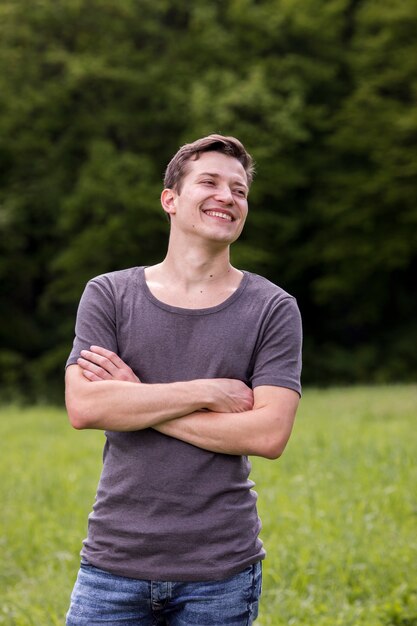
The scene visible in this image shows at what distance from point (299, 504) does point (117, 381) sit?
4470mm

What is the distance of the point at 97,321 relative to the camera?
2.77 meters

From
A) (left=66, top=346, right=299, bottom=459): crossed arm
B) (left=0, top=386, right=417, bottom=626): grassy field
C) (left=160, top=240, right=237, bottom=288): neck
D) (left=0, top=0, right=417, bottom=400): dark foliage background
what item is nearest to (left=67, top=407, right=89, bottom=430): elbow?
(left=66, top=346, right=299, bottom=459): crossed arm

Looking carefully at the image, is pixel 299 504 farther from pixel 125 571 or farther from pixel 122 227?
pixel 122 227

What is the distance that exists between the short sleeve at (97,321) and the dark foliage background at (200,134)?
823 inches

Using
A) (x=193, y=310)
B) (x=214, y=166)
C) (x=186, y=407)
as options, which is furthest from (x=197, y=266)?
(x=186, y=407)

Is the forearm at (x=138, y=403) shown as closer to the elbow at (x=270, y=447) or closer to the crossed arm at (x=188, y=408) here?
the crossed arm at (x=188, y=408)

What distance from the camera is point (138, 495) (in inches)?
103

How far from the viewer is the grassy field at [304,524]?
482 cm

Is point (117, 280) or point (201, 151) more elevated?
point (201, 151)

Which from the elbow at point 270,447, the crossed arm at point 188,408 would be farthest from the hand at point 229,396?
the elbow at point 270,447

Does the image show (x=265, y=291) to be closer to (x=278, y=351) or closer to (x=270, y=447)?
(x=278, y=351)

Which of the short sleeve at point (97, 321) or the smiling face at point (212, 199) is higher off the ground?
the smiling face at point (212, 199)

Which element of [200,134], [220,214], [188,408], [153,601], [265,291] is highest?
[200,134]

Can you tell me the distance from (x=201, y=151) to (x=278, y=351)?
0.64m
